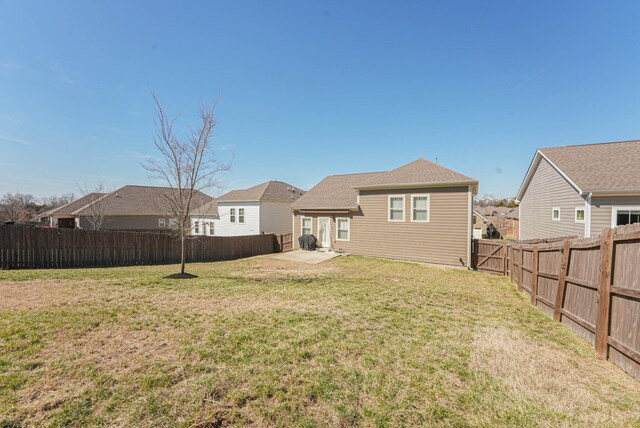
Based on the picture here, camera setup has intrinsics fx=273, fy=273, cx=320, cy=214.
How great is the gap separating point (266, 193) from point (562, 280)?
19.8 m

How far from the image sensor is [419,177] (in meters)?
14.5

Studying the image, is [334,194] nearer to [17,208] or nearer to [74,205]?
[74,205]

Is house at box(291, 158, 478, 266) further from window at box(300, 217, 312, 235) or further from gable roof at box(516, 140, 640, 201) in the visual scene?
gable roof at box(516, 140, 640, 201)

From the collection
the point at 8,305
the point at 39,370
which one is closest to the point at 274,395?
the point at 39,370

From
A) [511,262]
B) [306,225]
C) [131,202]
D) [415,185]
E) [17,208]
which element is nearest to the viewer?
[511,262]

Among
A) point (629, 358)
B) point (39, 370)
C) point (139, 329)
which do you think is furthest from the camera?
point (139, 329)

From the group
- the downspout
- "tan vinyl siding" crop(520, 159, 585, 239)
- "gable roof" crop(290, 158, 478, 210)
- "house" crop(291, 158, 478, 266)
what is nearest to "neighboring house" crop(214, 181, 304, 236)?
"gable roof" crop(290, 158, 478, 210)

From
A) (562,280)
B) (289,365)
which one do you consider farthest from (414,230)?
(289,365)

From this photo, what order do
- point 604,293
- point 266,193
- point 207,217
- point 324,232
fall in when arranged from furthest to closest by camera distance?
point 207,217 → point 266,193 → point 324,232 → point 604,293

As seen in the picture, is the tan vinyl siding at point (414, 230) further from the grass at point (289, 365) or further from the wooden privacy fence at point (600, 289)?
the grass at point (289, 365)

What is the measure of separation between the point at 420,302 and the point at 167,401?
5.97 meters

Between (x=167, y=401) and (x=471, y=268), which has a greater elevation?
(x=167, y=401)

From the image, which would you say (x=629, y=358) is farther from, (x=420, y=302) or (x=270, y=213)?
(x=270, y=213)

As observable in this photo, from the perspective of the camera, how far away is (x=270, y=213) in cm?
2277
